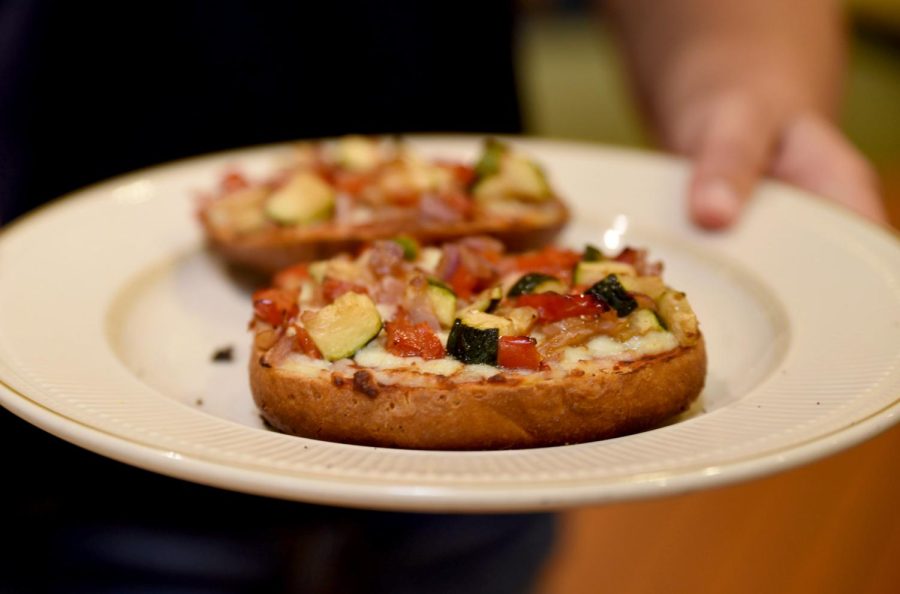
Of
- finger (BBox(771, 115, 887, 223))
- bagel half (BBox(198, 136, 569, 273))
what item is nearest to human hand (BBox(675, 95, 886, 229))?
finger (BBox(771, 115, 887, 223))

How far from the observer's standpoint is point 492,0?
4105 mm

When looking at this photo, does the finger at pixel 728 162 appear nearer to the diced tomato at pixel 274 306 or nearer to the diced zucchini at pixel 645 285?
the diced zucchini at pixel 645 285

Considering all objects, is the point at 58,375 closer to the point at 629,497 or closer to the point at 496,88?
the point at 629,497

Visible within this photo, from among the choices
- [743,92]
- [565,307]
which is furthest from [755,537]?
[565,307]

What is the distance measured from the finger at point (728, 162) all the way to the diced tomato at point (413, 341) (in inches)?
54.8

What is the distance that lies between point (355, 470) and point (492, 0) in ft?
9.98

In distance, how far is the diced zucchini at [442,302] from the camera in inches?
82.0

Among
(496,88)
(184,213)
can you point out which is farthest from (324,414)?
(496,88)

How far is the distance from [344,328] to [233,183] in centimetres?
152

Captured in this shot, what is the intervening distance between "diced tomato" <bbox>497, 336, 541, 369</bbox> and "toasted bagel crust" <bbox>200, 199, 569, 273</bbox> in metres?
1.07

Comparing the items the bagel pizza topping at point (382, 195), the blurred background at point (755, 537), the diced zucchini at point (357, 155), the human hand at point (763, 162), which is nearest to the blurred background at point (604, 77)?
the blurred background at point (755, 537)

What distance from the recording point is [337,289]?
224cm

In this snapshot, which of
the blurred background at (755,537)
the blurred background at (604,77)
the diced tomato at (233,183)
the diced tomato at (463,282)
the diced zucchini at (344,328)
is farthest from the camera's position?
the blurred background at (604,77)

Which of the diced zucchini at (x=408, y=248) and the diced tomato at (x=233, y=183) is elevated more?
the diced zucchini at (x=408, y=248)
